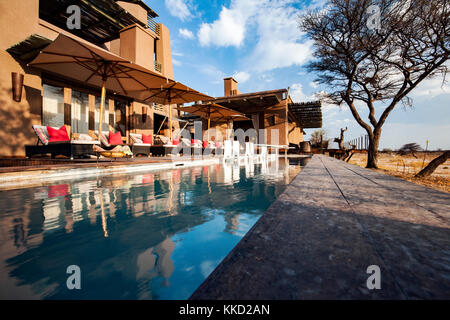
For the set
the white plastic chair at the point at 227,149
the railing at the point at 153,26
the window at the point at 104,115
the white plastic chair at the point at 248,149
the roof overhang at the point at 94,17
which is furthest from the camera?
the railing at the point at 153,26

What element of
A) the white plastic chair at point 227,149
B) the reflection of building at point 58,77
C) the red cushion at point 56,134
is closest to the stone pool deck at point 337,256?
the red cushion at point 56,134

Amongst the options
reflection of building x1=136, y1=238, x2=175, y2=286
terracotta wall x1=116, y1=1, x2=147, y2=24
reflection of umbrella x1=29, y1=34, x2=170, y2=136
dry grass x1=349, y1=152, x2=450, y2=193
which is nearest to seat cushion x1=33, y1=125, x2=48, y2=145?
reflection of umbrella x1=29, y1=34, x2=170, y2=136

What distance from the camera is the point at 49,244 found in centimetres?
116

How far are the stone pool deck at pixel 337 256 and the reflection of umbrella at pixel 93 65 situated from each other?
5.52 m

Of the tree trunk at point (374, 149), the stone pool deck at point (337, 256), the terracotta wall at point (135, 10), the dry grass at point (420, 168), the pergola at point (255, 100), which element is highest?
the terracotta wall at point (135, 10)

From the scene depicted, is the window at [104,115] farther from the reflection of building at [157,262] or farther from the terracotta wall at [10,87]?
the reflection of building at [157,262]

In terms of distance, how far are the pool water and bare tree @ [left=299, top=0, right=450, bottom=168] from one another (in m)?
9.64

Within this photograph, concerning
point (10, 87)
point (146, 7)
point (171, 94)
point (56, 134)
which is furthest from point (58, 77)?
point (146, 7)

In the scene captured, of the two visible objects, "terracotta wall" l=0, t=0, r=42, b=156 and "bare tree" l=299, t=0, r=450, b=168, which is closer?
"terracotta wall" l=0, t=0, r=42, b=156

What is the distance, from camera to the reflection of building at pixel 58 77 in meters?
6.28

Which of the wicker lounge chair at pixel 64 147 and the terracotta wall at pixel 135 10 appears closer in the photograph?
the wicker lounge chair at pixel 64 147

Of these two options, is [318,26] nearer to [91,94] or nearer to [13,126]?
[91,94]

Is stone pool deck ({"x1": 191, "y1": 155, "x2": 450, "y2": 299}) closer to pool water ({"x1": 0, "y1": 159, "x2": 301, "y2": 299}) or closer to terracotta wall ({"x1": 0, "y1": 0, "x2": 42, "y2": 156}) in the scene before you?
pool water ({"x1": 0, "y1": 159, "x2": 301, "y2": 299})

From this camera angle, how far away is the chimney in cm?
1711
